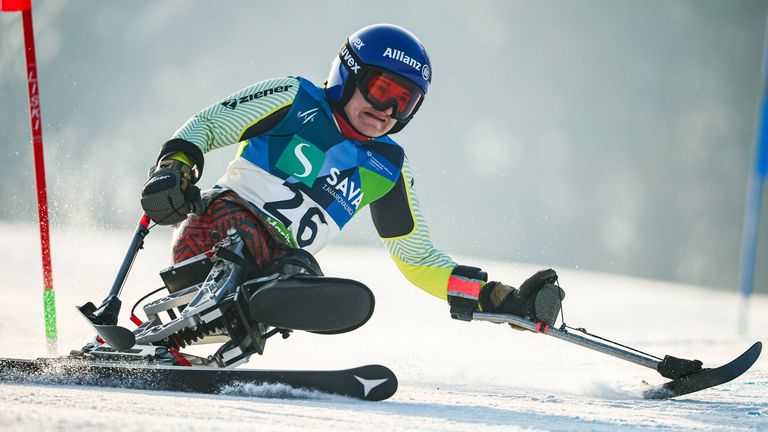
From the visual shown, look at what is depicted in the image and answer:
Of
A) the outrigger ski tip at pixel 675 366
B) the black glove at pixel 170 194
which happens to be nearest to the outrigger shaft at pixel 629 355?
the outrigger ski tip at pixel 675 366

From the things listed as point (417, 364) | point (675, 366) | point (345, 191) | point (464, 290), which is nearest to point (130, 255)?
point (345, 191)

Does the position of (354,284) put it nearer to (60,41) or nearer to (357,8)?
(60,41)

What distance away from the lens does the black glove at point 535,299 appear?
3611 millimetres

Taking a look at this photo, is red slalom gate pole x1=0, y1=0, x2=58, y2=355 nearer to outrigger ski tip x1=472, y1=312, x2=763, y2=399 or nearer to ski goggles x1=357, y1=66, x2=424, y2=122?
ski goggles x1=357, y1=66, x2=424, y2=122

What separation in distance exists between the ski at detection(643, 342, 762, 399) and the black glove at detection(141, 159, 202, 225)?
1907 mm

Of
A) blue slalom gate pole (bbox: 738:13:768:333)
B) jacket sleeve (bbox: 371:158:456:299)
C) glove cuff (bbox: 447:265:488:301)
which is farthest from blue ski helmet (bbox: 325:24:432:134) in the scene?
blue slalom gate pole (bbox: 738:13:768:333)

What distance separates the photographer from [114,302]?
10.7ft

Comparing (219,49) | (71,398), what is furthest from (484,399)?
(219,49)

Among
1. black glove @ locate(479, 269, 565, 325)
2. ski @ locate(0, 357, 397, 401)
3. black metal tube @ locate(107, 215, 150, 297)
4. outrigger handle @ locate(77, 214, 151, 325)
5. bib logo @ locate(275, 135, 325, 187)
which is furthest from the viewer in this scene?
black glove @ locate(479, 269, 565, 325)

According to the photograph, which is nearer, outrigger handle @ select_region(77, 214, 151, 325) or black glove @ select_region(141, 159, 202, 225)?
black glove @ select_region(141, 159, 202, 225)

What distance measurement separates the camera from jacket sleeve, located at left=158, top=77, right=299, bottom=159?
3342 mm

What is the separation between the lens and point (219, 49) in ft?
38.1

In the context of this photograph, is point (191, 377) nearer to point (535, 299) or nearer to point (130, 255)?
point (130, 255)

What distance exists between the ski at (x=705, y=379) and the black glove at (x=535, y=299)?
19.4 inches
